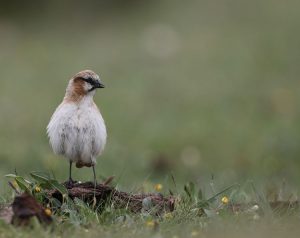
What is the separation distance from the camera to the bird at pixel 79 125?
21.4ft

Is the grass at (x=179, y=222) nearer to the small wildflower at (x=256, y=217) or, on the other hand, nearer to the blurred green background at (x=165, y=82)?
the small wildflower at (x=256, y=217)

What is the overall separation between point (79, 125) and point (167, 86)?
30.1 feet

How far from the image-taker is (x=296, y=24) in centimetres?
1744

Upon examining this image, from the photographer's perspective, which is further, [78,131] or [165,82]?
[165,82]

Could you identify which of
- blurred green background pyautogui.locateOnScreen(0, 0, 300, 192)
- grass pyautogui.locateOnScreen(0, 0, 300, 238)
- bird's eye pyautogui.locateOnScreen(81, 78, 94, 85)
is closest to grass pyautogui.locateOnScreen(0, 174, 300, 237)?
bird's eye pyautogui.locateOnScreen(81, 78, 94, 85)

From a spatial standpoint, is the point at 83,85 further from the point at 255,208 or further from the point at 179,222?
the point at 255,208

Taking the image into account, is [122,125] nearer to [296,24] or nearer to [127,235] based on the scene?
[296,24]

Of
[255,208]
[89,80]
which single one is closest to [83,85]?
[89,80]

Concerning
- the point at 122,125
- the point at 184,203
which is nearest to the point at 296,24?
the point at 122,125

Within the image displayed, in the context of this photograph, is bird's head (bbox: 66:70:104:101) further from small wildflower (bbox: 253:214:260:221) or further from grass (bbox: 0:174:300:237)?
small wildflower (bbox: 253:214:260:221)

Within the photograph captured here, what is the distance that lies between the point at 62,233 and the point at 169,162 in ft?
21.6

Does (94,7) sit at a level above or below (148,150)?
above

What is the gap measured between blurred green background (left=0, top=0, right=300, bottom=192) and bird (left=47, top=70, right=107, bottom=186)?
3023 millimetres

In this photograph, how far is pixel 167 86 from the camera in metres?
15.6
